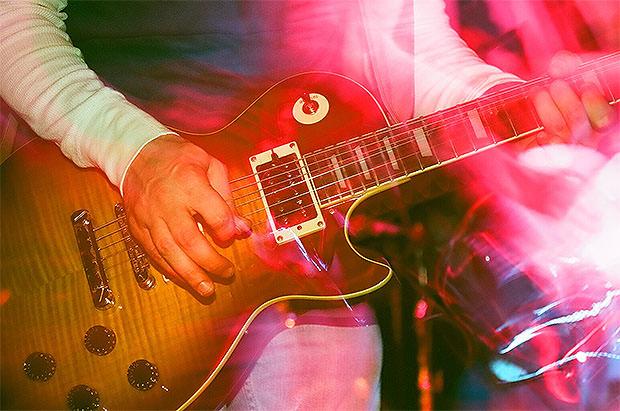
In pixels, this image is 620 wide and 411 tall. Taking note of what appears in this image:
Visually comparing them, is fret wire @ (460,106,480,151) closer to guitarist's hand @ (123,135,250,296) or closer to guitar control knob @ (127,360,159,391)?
guitarist's hand @ (123,135,250,296)

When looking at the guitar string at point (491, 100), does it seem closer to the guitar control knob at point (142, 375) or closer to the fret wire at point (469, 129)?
the fret wire at point (469, 129)

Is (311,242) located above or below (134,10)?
below

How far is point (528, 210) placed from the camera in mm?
938

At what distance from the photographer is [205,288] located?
2.19ft

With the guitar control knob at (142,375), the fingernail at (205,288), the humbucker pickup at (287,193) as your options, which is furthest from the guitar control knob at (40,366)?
the humbucker pickup at (287,193)

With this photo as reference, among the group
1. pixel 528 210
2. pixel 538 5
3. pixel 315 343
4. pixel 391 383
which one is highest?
pixel 538 5

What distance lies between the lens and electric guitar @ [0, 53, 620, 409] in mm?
692

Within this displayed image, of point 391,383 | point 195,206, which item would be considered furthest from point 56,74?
point 391,383

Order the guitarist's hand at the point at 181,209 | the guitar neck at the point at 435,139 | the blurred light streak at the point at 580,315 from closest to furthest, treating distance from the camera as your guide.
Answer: the guitarist's hand at the point at 181,209
the guitar neck at the point at 435,139
the blurred light streak at the point at 580,315

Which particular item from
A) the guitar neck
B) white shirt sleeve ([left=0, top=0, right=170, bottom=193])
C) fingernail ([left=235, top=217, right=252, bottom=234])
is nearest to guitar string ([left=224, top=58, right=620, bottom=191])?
the guitar neck

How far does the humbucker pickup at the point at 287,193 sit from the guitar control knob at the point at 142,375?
25 centimetres

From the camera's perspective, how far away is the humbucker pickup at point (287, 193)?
29.2 inches

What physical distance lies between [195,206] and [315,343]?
0.32 meters

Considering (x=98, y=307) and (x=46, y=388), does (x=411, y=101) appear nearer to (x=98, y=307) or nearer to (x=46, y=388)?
(x=98, y=307)
